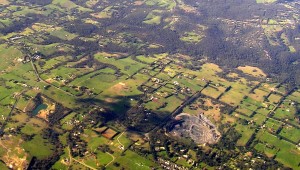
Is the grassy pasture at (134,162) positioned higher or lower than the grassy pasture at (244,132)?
higher

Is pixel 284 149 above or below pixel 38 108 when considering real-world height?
below

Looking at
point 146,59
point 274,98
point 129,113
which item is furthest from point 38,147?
point 274,98

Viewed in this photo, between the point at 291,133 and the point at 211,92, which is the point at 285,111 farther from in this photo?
the point at 211,92

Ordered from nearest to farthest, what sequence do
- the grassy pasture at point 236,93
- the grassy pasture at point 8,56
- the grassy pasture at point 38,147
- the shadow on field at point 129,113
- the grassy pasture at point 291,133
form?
the grassy pasture at point 38,147 → the shadow on field at point 129,113 → the grassy pasture at point 291,133 → the grassy pasture at point 236,93 → the grassy pasture at point 8,56

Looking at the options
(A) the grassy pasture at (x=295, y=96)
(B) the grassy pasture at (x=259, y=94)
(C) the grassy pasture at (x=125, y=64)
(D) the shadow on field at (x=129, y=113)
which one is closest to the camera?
(D) the shadow on field at (x=129, y=113)

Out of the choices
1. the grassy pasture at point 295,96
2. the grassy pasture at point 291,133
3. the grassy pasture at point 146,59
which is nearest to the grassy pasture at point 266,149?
the grassy pasture at point 291,133

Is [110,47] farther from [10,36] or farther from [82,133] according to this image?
[82,133]

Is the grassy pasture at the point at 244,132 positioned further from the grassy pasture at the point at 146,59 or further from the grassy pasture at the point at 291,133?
the grassy pasture at the point at 146,59

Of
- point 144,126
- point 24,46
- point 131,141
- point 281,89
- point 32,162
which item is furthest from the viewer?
point 24,46

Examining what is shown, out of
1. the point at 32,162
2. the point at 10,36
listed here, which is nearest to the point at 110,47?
the point at 10,36

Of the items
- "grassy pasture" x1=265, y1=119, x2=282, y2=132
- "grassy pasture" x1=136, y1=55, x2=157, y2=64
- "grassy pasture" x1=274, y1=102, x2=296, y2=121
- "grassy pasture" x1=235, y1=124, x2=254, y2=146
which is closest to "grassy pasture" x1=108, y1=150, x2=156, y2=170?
"grassy pasture" x1=235, y1=124, x2=254, y2=146

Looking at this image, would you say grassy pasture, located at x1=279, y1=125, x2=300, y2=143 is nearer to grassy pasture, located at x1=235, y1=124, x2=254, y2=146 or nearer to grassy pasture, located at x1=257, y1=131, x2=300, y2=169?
grassy pasture, located at x1=257, y1=131, x2=300, y2=169
